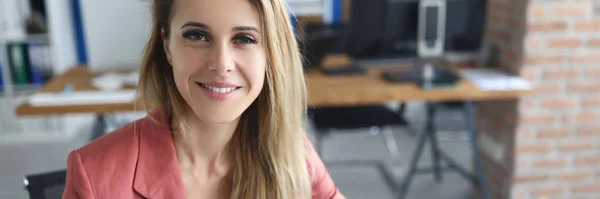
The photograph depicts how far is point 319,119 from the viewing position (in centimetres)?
274

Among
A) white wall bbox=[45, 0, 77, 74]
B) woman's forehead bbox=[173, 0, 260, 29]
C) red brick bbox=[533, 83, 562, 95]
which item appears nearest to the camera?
woman's forehead bbox=[173, 0, 260, 29]

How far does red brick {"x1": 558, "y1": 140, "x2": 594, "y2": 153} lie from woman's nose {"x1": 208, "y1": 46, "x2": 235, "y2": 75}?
2.08 meters

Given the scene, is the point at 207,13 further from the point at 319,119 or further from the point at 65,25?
the point at 65,25

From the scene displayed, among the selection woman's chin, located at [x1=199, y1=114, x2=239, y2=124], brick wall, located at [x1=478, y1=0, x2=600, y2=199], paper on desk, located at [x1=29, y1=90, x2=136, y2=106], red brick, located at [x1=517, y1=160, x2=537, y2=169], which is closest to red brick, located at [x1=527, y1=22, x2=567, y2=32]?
brick wall, located at [x1=478, y1=0, x2=600, y2=199]

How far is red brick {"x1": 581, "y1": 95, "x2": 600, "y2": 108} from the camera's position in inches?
96.3

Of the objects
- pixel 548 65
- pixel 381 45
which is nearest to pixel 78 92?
pixel 381 45

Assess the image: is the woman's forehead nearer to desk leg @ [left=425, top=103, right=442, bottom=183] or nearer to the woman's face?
the woman's face

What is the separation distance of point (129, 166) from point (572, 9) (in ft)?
6.72

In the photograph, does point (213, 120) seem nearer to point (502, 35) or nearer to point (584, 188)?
point (502, 35)

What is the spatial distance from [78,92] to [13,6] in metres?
1.75

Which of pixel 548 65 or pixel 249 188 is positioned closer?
pixel 249 188

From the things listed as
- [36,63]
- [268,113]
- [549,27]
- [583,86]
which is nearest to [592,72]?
[583,86]

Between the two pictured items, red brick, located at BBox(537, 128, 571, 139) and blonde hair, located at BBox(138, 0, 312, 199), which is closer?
blonde hair, located at BBox(138, 0, 312, 199)

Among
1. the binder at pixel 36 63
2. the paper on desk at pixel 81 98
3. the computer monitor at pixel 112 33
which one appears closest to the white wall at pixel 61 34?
the binder at pixel 36 63
